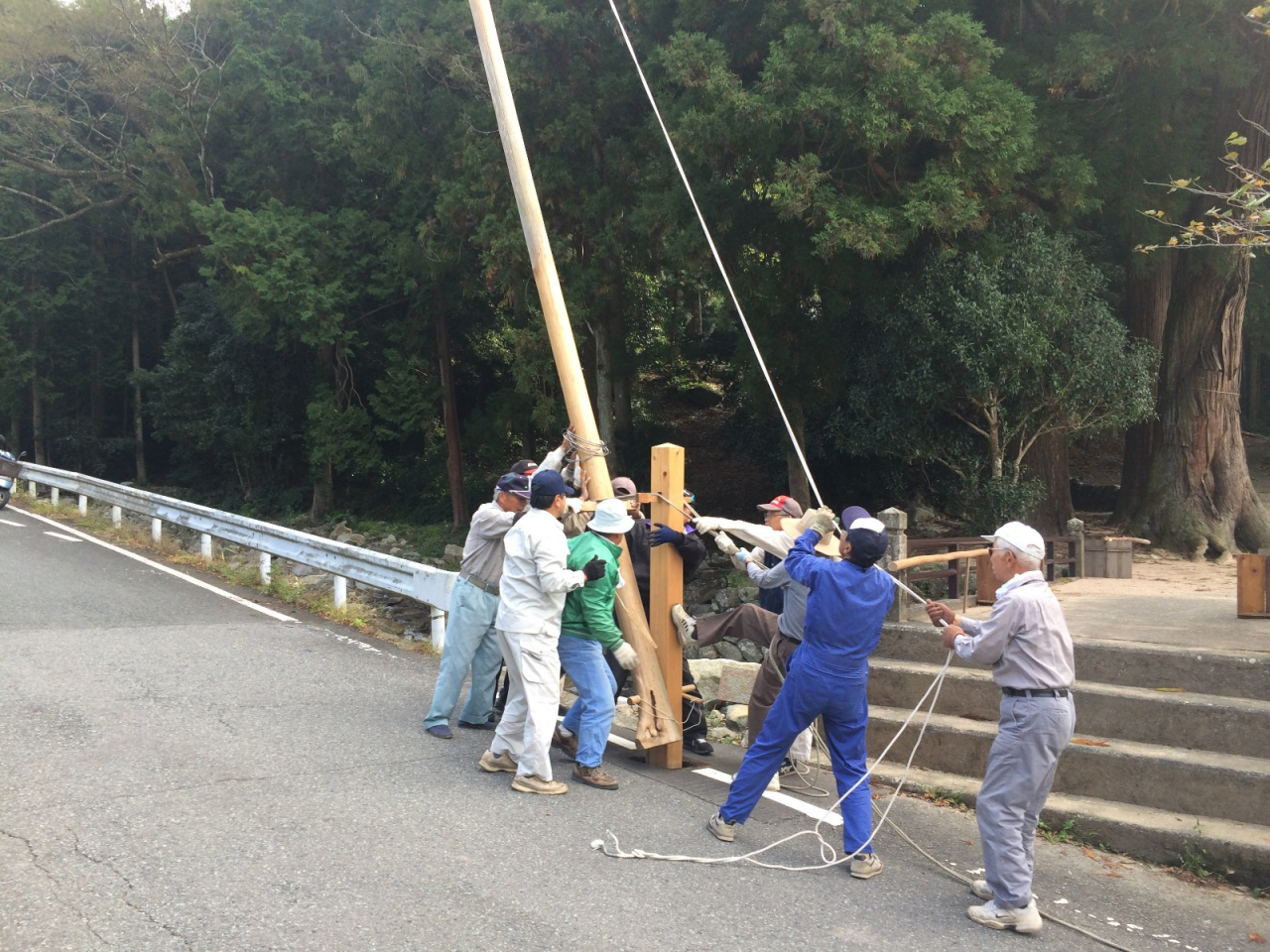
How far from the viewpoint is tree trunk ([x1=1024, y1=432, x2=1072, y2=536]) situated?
18359 mm

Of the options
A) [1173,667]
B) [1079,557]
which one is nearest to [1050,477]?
[1079,557]

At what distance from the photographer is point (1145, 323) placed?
1925 cm

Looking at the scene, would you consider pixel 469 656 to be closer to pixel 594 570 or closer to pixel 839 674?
pixel 594 570

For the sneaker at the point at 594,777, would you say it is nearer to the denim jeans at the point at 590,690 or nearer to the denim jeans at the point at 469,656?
the denim jeans at the point at 590,690

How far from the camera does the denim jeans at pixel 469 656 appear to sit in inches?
283

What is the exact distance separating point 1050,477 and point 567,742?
46.0 feet

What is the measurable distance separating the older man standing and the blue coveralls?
2.31 meters

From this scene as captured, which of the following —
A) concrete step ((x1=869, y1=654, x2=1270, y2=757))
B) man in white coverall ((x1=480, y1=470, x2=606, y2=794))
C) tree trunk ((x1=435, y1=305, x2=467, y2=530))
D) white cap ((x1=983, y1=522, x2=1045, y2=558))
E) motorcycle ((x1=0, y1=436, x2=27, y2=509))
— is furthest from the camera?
tree trunk ((x1=435, y1=305, x2=467, y2=530))

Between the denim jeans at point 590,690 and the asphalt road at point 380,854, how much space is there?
0.29 m

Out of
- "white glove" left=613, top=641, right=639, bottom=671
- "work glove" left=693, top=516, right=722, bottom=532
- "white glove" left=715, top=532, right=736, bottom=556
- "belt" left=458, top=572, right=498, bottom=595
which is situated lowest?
"white glove" left=613, top=641, right=639, bottom=671

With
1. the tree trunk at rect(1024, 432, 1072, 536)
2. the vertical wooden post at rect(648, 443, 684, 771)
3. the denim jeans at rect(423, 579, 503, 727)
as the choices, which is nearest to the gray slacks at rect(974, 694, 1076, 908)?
the vertical wooden post at rect(648, 443, 684, 771)

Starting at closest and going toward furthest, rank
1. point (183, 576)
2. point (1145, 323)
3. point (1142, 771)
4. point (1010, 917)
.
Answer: point (1010, 917) → point (1142, 771) → point (183, 576) → point (1145, 323)

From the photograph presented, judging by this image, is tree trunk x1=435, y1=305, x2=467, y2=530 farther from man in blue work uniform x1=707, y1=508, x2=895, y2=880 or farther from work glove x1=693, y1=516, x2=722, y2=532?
man in blue work uniform x1=707, y1=508, x2=895, y2=880

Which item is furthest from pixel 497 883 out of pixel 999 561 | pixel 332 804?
pixel 999 561
